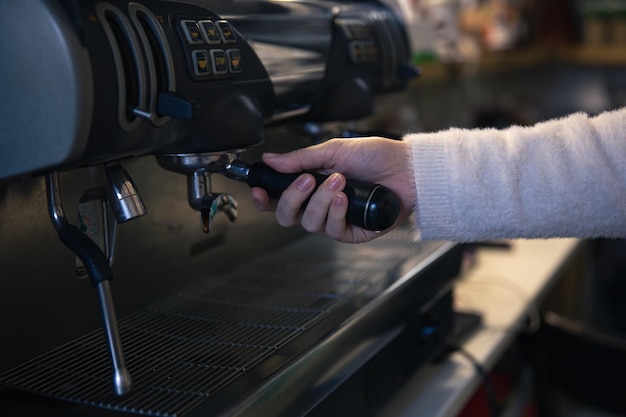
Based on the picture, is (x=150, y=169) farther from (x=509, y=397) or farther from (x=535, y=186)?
(x=509, y=397)

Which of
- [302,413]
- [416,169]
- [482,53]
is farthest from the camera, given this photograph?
[482,53]

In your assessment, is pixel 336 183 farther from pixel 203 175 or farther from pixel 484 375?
pixel 484 375

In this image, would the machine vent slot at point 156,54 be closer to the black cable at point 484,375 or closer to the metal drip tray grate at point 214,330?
the metal drip tray grate at point 214,330

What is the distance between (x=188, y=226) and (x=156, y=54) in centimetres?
31

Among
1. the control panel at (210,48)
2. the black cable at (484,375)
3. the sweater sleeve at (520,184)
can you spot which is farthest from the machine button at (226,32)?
the black cable at (484,375)

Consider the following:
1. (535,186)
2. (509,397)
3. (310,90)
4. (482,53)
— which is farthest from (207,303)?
(482,53)

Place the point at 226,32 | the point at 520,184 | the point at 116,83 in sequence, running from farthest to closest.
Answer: the point at 520,184, the point at 226,32, the point at 116,83

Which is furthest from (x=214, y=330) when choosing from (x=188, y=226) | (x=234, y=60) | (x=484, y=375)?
(x=484, y=375)

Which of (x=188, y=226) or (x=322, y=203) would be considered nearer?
(x=322, y=203)

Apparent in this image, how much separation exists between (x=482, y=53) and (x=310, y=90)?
131 centimetres

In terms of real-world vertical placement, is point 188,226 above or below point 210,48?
below

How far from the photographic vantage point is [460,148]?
2.46ft

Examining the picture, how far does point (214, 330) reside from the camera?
704mm

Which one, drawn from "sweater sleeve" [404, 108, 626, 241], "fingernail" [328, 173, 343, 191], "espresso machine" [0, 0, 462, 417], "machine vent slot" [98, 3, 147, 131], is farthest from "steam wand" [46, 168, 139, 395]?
"sweater sleeve" [404, 108, 626, 241]
